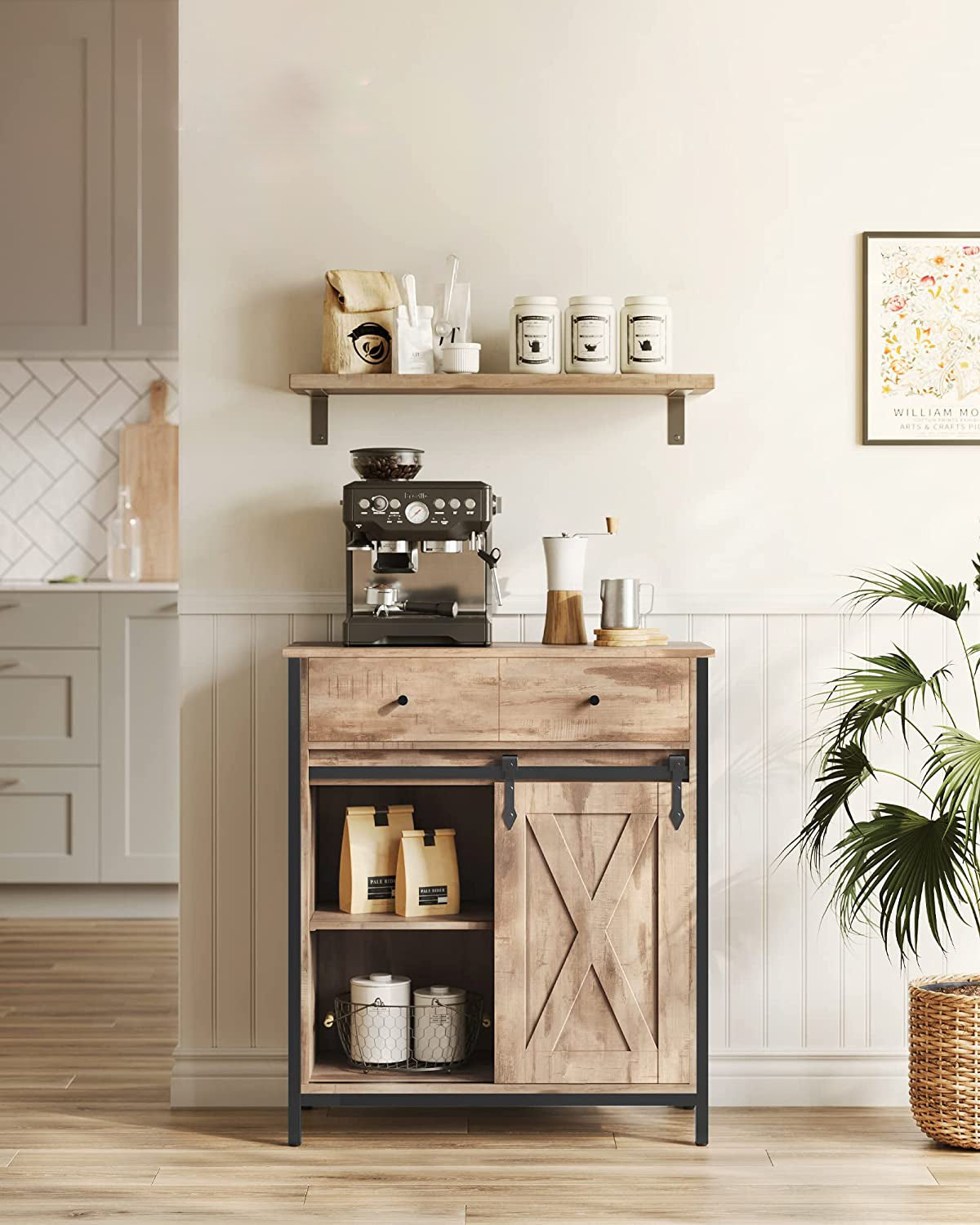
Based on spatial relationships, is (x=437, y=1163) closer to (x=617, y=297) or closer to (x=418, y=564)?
(x=418, y=564)

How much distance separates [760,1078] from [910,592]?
3.54ft

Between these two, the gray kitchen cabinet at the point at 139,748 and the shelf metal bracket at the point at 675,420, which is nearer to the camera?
the shelf metal bracket at the point at 675,420

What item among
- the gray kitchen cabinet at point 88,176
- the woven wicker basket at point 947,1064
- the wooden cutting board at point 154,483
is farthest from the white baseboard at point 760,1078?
the gray kitchen cabinet at point 88,176

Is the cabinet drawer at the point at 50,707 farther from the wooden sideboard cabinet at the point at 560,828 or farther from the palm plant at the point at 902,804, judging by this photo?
the palm plant at the point at 902,804

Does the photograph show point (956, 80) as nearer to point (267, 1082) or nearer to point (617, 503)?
point (617, 503)

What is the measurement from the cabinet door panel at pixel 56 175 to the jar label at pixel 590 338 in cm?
226

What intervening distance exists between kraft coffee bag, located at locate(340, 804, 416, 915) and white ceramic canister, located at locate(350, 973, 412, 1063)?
0.57 feet

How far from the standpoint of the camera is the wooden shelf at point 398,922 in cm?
255

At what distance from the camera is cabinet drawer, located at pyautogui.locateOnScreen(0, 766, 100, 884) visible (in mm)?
4309

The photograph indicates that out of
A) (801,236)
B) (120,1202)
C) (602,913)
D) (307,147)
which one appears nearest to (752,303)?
(801,236)

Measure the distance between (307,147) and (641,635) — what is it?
4.05 feet

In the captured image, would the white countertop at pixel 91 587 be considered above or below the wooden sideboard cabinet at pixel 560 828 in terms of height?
above

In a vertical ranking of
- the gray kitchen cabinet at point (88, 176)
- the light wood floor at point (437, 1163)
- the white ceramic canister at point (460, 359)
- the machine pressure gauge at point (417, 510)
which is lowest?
the light wood floor at point (437, 1163)

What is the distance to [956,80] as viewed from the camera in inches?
111
